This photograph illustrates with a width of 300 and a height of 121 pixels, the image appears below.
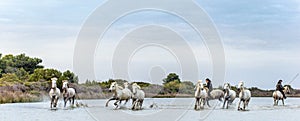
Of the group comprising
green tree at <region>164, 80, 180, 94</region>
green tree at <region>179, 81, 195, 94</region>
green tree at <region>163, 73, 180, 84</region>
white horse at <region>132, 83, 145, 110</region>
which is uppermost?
green tree at <region>163, 73, 180, 84</region>

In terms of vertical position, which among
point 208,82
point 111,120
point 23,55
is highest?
point 23,55

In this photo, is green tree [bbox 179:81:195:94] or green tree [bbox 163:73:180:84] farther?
green tree [bbox 163:73:180:84]

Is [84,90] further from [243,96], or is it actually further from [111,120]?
[111,120]

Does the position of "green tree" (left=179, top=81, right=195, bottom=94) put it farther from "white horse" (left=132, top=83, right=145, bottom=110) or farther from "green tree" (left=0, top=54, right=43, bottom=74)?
"green tree" (left=0, top=54, right=43, bottom=74)

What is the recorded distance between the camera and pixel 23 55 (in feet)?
194

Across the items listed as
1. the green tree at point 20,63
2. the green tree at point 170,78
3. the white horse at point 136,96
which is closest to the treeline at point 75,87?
the green tree at point 170,78

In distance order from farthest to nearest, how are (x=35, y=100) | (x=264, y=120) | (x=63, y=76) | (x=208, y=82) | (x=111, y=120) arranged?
(x=63, y=76) → (x=35, y=100) → (x=208, y=82) → (x=264, y=120) → (x=111, y=120)

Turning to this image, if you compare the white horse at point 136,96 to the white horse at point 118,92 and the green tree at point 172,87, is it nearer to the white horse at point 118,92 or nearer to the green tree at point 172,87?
the white horse at point 118,92

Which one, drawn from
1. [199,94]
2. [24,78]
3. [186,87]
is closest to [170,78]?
[186,87]

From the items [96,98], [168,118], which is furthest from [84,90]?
[168,118]

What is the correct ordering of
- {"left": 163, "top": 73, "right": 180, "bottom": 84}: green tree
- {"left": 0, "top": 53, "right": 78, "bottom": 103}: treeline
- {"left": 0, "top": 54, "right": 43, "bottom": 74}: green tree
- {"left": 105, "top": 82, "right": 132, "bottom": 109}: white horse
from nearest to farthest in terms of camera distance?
1. {"left": 105, "top": 82, "right": 132, "bottom": 109}: white horse
2. {"left": 0, "top": 53, "right": 78, "bottom": 103}: treeline
3. {"left": 163, "top": 73, "right": 180, "bottom": 84}: green tree
4. {"left": 0, "top": 54, "right": 43, "bottom": 74}: green tree

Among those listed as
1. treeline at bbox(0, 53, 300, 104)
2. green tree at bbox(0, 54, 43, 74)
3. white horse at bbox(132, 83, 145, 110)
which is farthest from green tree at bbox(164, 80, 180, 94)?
green tree at bbox(0, 54, 43, 74)

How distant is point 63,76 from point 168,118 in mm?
25661

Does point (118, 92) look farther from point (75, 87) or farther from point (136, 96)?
point (75, 87)
